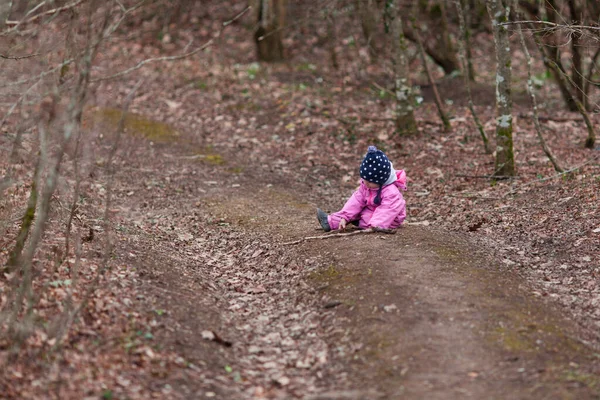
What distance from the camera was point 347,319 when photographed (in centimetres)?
593

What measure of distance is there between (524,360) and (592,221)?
3.56 metres

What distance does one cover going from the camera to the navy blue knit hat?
302 inches

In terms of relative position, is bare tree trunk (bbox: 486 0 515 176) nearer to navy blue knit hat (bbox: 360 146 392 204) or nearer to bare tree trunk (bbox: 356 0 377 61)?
navy blue knit hat (bbox: 360 146 392 204)

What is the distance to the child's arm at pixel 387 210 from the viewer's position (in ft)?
25.7

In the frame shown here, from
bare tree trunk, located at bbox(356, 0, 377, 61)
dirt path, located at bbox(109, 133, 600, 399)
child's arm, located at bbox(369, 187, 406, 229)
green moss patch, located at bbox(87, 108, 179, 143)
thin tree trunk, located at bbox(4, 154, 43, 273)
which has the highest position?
bare tree trunk, located at bbox(356, 0, 377, 61)

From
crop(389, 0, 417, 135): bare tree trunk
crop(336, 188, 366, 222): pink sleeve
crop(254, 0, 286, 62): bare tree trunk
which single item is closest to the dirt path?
crop(336, 188, 366, 222): pink sleeve

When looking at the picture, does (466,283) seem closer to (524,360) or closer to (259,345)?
(524,360)

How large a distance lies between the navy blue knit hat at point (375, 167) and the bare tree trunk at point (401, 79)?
524 centimetres

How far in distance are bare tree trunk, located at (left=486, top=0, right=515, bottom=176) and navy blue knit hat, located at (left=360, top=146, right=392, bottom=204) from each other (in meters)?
3.16

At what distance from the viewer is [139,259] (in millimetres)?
7199

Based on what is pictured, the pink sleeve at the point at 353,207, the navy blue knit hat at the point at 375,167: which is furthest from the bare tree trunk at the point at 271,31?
the navy blue knit hat at the point at 375,167

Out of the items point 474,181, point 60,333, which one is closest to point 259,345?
point 60,333

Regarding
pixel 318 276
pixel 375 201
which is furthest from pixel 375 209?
pixel 318 276

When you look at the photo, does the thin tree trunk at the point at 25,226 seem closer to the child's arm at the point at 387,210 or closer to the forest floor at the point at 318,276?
the forest floor at the point at 318,276
